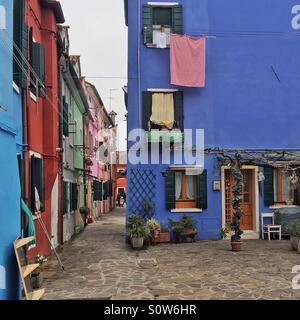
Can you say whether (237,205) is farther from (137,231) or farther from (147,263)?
(147,263)

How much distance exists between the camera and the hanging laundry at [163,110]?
14859mm

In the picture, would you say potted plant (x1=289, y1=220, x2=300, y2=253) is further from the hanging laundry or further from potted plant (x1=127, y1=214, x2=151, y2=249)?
the hanging laundry

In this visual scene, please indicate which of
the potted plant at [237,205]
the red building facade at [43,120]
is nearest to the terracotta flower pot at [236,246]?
the potted plant at [237,205]

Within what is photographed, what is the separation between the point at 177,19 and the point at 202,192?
247 inches

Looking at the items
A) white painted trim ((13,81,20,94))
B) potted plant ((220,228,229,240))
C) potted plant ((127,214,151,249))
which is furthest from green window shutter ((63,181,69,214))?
white painted trim ((13,81,20,94))

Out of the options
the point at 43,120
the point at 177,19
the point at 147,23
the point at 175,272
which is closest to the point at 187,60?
the point at 177,19

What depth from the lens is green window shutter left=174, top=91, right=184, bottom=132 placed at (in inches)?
594

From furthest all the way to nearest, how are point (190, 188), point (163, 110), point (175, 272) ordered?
point (190, 188) → point (163, 110) → point (175, 272)

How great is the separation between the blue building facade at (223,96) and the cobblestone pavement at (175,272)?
1.72 meters

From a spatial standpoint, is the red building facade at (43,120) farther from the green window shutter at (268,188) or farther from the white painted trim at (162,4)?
the green window shutter at (268,188)

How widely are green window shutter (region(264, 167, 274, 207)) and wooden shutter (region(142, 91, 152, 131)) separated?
467 centimetres

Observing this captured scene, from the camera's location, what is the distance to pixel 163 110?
14945mm
